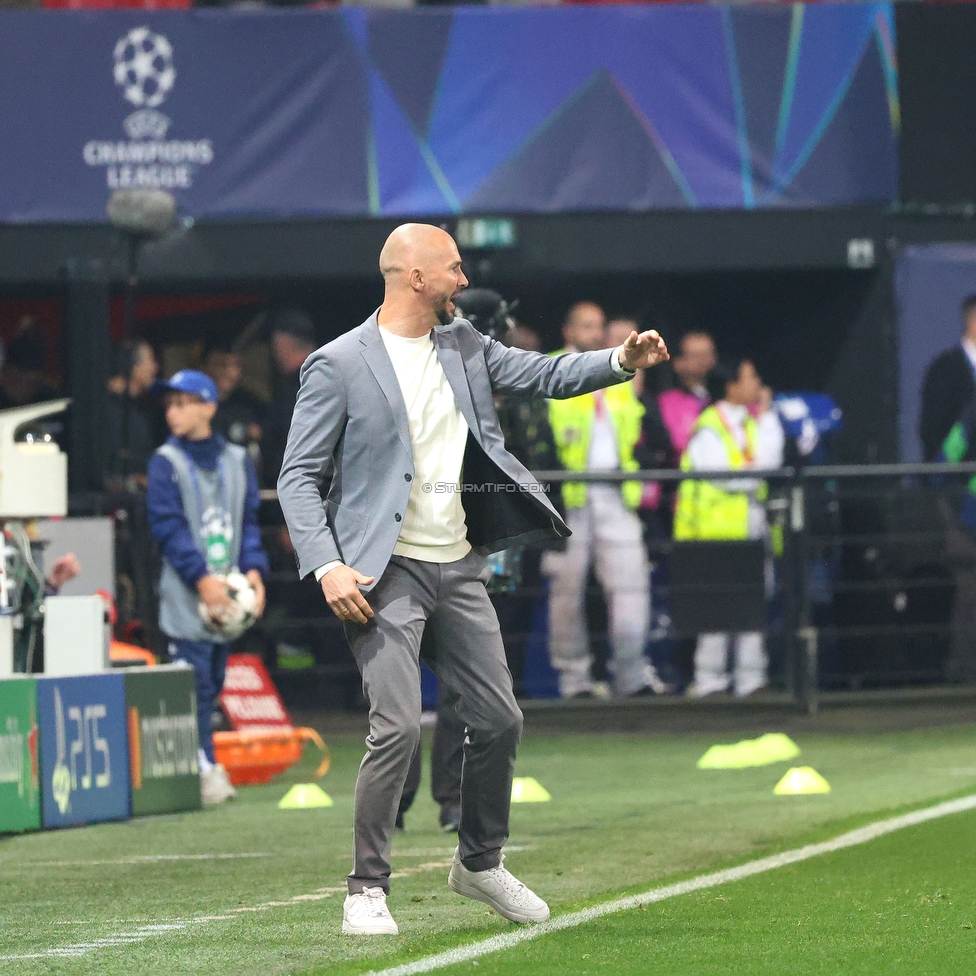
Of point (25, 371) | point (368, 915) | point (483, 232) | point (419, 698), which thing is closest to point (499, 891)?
point (368, 915)

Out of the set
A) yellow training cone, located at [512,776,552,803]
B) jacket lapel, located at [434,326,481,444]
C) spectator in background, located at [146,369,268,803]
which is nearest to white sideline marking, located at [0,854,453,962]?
jacket lapel, located at [434,326,481,444]

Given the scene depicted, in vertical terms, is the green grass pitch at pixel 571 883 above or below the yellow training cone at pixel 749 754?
above

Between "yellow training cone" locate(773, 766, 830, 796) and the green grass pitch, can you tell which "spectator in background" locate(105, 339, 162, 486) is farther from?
"yellow training cone" locate(773, 766, 830, 796)

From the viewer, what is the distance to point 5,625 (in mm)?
10062

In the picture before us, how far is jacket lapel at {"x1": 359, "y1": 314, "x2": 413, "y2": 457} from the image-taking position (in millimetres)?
6391

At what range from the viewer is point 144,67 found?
1481 centimetres

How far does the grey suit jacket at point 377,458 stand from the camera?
632 cm

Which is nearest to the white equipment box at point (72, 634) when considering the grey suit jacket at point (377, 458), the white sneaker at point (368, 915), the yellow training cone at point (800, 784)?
the yellow training cone at point (800, 784)

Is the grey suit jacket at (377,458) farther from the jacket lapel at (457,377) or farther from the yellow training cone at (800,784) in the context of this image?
the yellow training cone at (800,784)

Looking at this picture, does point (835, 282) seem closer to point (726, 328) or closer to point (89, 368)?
point (726, 328)

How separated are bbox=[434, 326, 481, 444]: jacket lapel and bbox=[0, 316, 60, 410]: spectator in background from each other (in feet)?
31.8

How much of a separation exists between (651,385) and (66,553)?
549 cm

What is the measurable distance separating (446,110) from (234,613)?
17.2 feet

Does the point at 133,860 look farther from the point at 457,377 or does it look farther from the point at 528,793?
the point at 457,377
